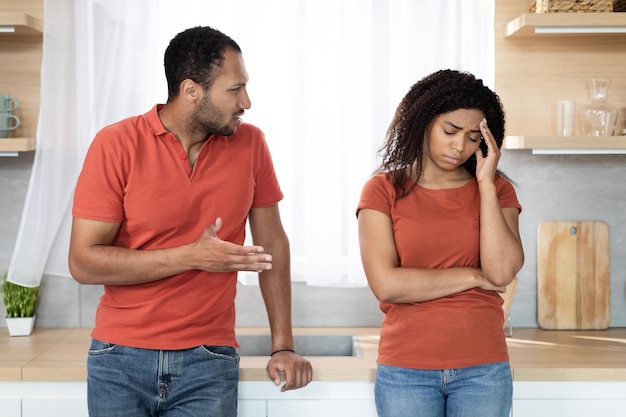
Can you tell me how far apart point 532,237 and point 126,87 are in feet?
4.36

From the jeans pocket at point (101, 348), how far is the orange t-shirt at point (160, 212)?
0.01m

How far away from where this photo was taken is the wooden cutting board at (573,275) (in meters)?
2.63

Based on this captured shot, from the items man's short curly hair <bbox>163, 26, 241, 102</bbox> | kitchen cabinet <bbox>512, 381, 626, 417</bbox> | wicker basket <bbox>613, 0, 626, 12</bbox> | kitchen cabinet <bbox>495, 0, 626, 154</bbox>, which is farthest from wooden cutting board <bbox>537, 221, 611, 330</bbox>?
man's short curly hair <bbox>163, 26, 241, 102</bbox>

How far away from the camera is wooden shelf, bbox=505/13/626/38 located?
2.33 metres

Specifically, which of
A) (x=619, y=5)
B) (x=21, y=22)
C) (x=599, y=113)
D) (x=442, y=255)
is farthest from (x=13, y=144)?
(x=619, y=5)

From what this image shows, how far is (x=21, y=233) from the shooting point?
8.18 feet

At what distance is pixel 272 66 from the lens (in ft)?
8.34

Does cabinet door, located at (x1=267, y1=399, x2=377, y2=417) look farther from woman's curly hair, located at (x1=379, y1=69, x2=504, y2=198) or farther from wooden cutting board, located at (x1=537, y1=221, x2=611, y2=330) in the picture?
wooden cutting board, located at (x1=537, y1=221, x2=611, y2=330)

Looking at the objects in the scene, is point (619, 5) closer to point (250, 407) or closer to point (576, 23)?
point (576, 23)

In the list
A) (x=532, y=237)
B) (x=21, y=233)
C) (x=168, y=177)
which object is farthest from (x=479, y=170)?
(x=21, y=233)

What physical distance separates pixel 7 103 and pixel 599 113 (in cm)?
172

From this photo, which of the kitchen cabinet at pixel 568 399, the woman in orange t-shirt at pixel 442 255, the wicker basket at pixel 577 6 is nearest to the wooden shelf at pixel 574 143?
the wicker basket at pixel 577 6

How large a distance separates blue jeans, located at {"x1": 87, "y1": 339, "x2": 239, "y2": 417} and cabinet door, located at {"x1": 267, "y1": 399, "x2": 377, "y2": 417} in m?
0.28

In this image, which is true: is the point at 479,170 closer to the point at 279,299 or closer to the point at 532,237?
the point at 279,299
